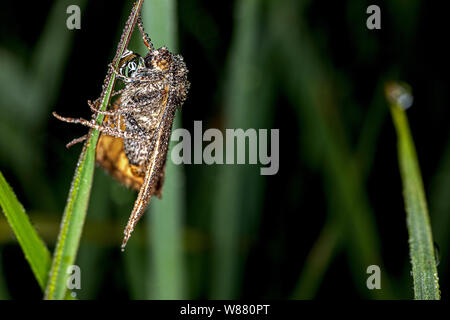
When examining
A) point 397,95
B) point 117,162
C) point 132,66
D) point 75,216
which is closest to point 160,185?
point 117,162

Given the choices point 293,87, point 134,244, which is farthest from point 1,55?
point 293,87

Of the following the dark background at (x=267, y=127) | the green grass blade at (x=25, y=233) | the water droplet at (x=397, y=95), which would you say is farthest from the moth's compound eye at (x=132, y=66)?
the water droplet at (x=397, y=95)

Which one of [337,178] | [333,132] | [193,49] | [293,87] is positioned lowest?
[337,178]

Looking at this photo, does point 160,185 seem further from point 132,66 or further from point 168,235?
point 132,66

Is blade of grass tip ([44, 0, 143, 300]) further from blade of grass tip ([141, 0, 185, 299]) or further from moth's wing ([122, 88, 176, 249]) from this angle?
blade of grass tip ([141, 0, 185, 299])

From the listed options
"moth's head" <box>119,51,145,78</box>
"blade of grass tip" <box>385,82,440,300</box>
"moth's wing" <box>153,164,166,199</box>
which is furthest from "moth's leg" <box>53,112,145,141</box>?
"blade of grass tip" <box>385,82,440,300</box>
